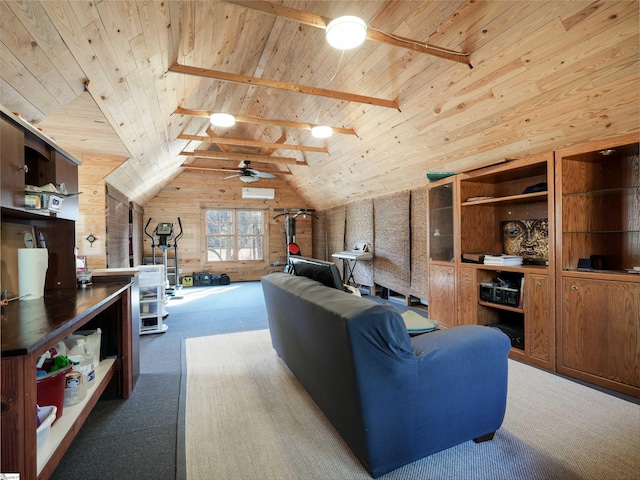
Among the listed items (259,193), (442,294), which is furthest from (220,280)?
(442,294)

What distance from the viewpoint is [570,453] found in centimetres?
155

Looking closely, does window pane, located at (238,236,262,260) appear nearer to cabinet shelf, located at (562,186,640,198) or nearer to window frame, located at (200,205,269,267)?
window frame, located at (200,205,269,267)

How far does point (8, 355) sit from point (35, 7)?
149 centimetres

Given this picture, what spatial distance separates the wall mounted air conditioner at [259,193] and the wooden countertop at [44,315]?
613 cm

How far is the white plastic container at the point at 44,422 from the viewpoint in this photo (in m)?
1.18

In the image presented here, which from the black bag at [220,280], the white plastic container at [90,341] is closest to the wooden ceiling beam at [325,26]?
the white plastic container at [90,341]

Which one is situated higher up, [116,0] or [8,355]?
[116,0]

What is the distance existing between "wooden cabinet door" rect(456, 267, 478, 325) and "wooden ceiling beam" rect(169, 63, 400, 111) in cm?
206

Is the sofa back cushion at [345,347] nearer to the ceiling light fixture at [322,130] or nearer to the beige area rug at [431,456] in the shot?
the beige area rug at [431,456]

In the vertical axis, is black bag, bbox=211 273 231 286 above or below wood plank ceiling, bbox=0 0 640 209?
below

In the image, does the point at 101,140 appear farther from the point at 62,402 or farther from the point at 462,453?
the point at 462,453

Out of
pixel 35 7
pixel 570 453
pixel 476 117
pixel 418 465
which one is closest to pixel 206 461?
pixel 418 465

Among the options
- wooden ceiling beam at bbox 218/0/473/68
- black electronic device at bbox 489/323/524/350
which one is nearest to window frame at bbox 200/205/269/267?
black electronic device at bbox 489/323/524/350

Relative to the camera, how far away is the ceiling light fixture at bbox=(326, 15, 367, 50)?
193cm
